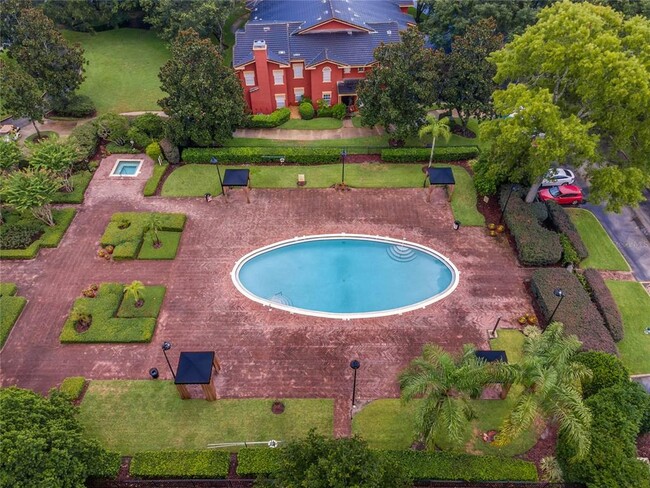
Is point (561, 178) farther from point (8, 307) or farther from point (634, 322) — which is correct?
point (8, 307)

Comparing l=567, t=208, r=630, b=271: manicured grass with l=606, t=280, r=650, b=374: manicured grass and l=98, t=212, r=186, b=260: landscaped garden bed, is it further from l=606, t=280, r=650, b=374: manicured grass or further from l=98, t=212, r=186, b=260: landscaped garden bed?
l=98, t=212, r=186, b=260: landscaped garden bed

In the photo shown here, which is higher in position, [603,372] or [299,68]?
[299,68]

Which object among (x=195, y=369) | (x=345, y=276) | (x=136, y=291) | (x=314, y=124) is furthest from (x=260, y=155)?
(x=195, y=369)

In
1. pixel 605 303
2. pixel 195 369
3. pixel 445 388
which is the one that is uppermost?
pixel 445 388

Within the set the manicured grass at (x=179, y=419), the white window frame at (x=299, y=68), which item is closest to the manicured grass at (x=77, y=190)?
the manicured grass at (x=179, y=419)

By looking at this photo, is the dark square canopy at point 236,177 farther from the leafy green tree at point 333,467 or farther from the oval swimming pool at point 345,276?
the leafy green tree at point 333,467

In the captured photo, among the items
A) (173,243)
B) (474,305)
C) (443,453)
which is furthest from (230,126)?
(443,453)
